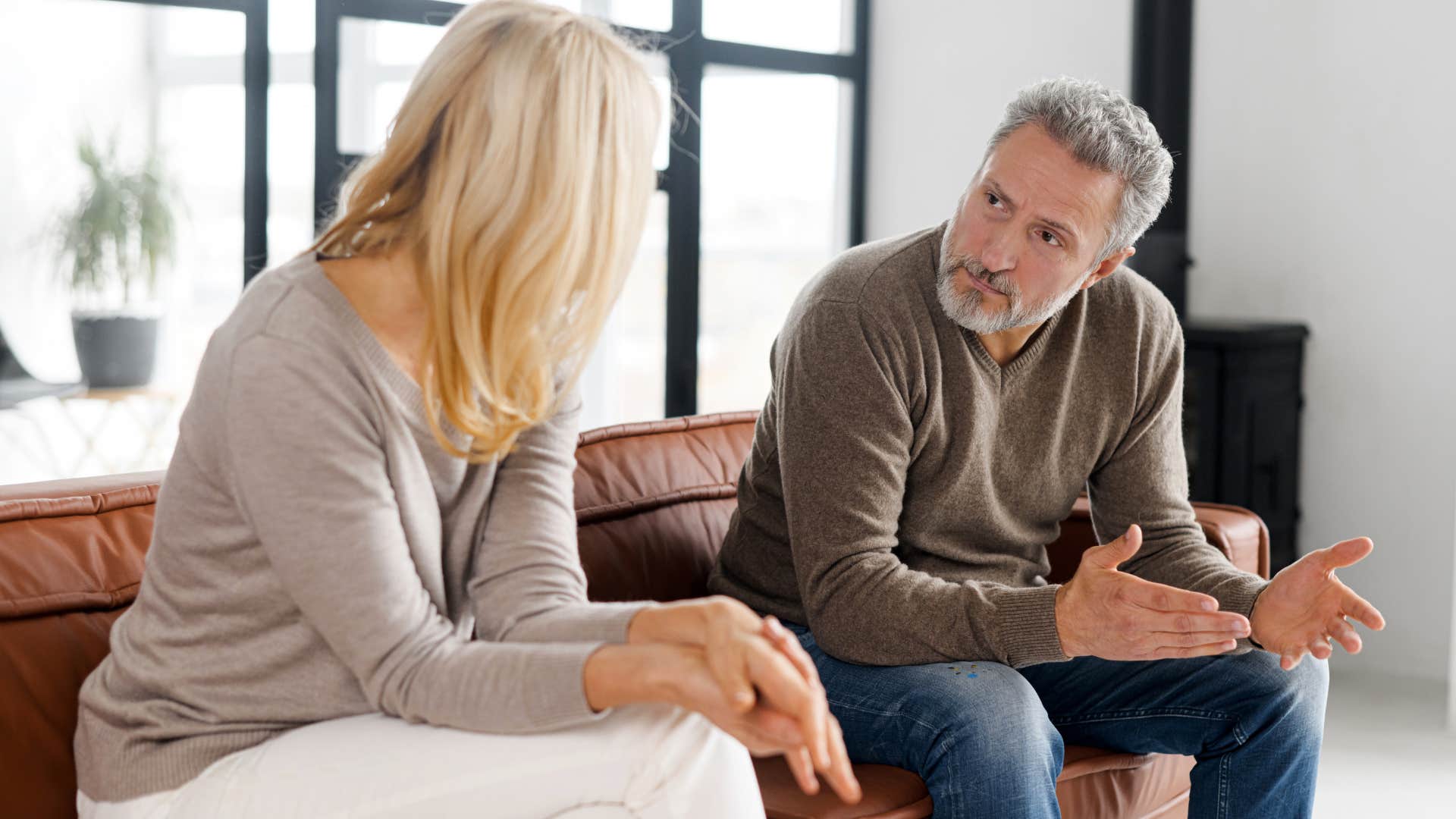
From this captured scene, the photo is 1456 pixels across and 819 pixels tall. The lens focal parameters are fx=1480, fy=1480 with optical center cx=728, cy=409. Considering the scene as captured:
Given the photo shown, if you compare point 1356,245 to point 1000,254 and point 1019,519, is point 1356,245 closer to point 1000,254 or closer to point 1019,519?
point 1019,519

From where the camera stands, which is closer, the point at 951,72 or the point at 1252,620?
the point at 1252,620

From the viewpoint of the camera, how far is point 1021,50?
14.1ft

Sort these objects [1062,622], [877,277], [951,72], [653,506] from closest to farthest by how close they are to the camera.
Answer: [1062,622] < [877,277] < [653,506] < [951,72]

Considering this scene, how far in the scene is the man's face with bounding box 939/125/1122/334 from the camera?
189 centimetres

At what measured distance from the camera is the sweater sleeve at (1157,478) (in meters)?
2.11

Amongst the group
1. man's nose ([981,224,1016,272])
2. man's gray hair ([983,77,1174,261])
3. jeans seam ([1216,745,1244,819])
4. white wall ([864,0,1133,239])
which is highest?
white wall ([864,0,1133,239])

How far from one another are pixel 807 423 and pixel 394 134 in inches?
27.6

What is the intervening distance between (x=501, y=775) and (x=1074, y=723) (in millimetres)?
1039

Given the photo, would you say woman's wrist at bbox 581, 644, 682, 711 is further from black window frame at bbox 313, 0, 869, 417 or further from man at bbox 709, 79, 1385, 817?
black window frame at bbox 313, 0, 869, 417

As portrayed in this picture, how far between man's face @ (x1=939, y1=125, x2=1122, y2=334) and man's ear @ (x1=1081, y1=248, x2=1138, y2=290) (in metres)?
0.08

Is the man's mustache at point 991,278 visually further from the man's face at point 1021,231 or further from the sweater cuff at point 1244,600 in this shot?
the sweater cuff at point 1244,600

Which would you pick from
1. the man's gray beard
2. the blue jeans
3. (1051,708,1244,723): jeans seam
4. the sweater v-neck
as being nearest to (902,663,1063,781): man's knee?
the blue jeans

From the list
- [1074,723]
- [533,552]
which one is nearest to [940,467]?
[1074,723]

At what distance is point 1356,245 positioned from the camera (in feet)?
12.9
